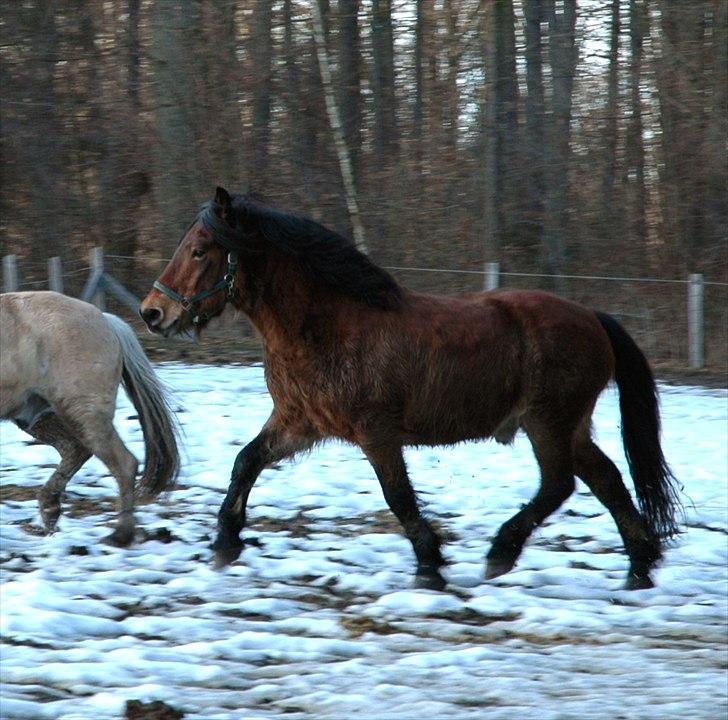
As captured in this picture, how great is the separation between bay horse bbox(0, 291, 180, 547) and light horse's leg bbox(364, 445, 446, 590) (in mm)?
1541

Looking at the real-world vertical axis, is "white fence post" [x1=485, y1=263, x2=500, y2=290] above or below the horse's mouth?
below

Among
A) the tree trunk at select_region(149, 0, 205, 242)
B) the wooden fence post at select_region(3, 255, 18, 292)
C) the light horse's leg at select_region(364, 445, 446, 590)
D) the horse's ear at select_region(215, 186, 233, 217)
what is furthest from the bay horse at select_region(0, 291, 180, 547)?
the tree trunk at select_region(149, 0, 205, 242)

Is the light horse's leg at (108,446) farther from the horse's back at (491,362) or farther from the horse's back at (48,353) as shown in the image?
the horse's back at (491,362)

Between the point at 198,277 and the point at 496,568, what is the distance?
1.99m

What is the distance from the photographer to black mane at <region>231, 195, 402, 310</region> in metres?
5.67

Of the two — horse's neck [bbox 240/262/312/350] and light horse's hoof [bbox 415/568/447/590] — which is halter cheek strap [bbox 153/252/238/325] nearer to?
horse's neck [bbox 240/262/312/350]

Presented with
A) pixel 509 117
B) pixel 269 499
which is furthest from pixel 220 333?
pixel 269 499

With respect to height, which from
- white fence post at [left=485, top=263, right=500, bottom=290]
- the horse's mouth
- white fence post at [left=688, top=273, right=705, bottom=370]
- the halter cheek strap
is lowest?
white fence post at [left=688, top=273, right=705, bottom=370]

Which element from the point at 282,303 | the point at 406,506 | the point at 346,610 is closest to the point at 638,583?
the point at 406,506

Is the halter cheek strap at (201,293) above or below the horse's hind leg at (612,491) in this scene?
above

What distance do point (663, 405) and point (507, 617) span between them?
20.4 feet

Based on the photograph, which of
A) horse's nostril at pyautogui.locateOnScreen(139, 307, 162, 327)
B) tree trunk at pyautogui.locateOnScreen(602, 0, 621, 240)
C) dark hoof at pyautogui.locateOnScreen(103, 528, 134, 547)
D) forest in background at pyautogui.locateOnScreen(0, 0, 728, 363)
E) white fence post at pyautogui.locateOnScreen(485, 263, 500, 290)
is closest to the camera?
horse's nostril at pyautogui.locateOnScreen(139, 307, 162, 327)

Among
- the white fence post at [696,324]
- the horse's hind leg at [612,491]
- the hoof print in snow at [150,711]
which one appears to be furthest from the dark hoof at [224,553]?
the white fence post at [696,324]

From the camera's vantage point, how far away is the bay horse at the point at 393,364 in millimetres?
5637
